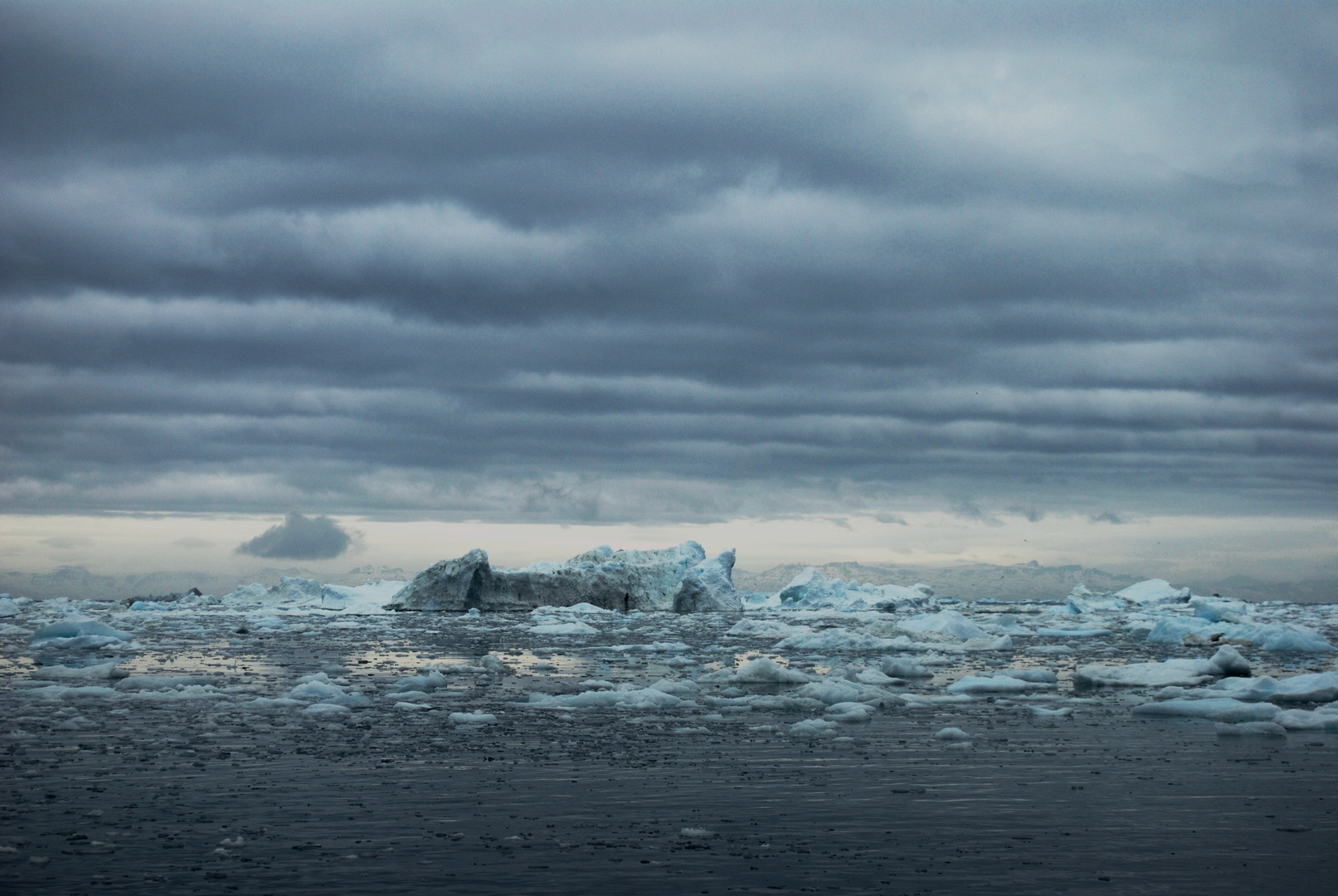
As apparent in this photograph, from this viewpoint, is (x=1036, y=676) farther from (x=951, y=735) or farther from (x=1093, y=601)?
(x=1093, y=601)

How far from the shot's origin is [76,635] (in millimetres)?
35375

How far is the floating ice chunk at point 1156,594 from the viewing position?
88.9m

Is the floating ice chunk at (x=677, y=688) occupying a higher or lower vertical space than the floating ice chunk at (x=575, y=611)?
lower

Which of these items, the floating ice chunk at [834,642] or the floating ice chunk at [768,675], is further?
the floating ice chunk at [834,642]

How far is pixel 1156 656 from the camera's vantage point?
3192 centimetres

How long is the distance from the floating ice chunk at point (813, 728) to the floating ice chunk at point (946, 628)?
852 inches

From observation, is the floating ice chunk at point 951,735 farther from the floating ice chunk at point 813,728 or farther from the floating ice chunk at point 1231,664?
the floating ice chunk at point 1231,664

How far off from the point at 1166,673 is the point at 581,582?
49.1 m

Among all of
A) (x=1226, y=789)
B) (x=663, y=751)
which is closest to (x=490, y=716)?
(x=663, y=751)

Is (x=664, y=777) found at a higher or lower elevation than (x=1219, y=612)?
lower

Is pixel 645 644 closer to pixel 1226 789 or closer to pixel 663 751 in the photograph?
pixel 663 751

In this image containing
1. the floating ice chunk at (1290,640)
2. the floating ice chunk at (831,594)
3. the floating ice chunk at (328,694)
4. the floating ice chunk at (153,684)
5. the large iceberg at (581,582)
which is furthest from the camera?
the floating ice chunk at (831,594)

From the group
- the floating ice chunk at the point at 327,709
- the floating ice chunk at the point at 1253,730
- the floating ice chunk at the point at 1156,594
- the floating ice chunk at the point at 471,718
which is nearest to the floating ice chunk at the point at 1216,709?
the floating ice chunk at the point at 1253,730

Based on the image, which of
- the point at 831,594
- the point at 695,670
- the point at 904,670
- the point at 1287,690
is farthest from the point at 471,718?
the point at 831,594
